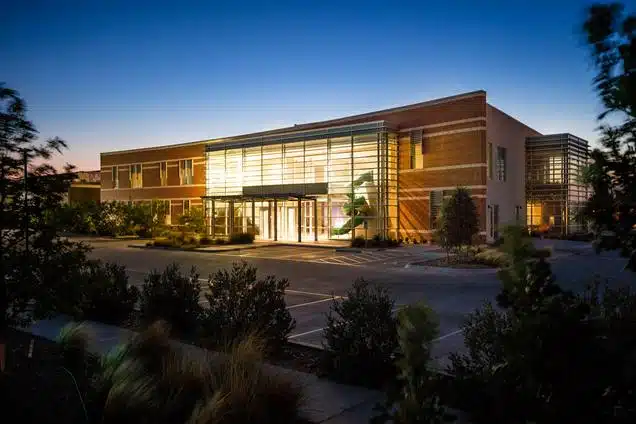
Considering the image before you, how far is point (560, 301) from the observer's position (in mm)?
3072

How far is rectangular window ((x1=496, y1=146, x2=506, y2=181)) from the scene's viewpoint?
119 feet

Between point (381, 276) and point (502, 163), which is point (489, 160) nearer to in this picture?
point (502, 163)

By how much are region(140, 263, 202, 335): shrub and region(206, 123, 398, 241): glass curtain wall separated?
2634 cm

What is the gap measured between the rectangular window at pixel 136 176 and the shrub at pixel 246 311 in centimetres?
5216

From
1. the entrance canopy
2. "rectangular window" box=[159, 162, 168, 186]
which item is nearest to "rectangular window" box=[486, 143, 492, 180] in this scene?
the entrance canopy

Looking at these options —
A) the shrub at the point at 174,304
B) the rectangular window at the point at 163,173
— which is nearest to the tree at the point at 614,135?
the shrub at the point at 174,304

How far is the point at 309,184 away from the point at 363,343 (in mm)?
33436

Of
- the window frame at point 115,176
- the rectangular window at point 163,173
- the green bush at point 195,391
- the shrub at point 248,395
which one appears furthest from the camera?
the window frame at point 115,176

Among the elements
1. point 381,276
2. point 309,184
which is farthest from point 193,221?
point 381,276

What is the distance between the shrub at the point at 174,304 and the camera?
9.45 metres

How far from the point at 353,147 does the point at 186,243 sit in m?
13.2

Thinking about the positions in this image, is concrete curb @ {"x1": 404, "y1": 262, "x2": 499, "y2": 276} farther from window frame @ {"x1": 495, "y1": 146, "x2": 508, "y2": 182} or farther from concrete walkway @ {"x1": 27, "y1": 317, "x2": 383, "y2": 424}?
window frame @ {"x1": 495, "y1": 146, "x2": 508, "y2": 182}

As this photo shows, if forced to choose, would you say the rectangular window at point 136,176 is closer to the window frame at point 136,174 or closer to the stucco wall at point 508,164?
the window frame at point 136,174

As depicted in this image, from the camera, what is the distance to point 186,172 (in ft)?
172
